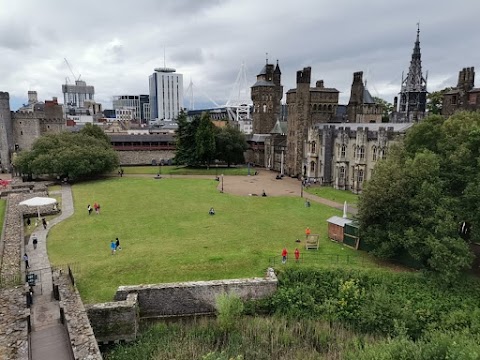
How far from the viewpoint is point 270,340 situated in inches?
680

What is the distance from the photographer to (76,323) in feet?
50.3

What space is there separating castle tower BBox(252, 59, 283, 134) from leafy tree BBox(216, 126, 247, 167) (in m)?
9.61

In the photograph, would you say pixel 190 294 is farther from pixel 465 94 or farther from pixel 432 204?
pixel 465 94

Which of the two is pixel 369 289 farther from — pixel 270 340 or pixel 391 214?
pixel 270 340

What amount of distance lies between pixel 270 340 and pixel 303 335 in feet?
6.01

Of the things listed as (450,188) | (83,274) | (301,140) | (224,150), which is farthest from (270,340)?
(224,150)

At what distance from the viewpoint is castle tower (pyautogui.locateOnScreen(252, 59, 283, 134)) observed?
71.4 meters

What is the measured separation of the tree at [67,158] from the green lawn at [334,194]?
97.1ft

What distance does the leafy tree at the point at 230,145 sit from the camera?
6275cm

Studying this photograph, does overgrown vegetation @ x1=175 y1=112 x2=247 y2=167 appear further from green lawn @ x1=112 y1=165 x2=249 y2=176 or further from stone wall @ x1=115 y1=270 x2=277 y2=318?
stone wall @ x1=115 y1=270 x2=277 y2=318

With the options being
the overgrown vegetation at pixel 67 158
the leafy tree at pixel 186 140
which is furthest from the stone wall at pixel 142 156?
the overgrown vegetation at pixel 67 158

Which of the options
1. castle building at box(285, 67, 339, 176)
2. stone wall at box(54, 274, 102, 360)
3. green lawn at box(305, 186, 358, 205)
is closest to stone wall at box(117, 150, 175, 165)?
castle building at box(285, 67, 339, 176)


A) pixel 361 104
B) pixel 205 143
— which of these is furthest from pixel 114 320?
pixel 361 104

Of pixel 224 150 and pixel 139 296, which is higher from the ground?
pixel 224 150
